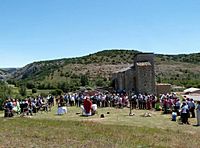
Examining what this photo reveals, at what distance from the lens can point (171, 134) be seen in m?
21.7

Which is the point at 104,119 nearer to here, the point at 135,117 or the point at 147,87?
the point at 135,117

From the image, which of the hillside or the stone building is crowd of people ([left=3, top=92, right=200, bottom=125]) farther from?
the hillside

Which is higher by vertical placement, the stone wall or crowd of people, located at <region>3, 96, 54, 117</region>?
the stone wall

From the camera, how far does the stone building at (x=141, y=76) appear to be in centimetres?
5519

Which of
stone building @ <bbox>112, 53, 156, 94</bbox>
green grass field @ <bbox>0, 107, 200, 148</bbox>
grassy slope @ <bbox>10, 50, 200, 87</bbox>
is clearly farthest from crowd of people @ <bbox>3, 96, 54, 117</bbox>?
grassy slope @ <bbox>10, 50, 200, 87</bbox>

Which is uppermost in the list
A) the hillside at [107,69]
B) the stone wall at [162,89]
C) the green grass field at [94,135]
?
the hillside at [107,69]

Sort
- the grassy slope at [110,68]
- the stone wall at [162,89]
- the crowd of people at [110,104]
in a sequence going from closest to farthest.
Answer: the crowd of people at [110,104]
the stone wall at [162,89]
the grassy slope at [110,68]

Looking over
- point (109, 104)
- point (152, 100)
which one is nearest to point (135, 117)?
point (152, 100)

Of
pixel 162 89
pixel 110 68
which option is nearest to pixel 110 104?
pixel 162 89

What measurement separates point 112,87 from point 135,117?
38.2 metres

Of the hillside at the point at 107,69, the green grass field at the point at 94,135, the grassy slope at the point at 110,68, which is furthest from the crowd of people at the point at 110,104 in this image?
the grassy slope at the point at 110,68

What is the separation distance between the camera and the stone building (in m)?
55.2

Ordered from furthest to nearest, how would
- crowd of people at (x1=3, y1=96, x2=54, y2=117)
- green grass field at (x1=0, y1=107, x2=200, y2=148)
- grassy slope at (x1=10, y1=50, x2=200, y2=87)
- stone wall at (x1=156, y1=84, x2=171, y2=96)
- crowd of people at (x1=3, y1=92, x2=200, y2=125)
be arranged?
1. grassy slope at (x1=10, y1=50, x2=200, y2=87)
2. stone wall at (x1=156, y1=84, x2=171, y2=96)
3. crowd of people at (x1=3, y1=96, x2=54, y2=117)
4. crowd of people at (x1=3, y1=92, x2=200, y2=125)
5. green grass field at (x1=0, y1=107, x2=200, y2=148)

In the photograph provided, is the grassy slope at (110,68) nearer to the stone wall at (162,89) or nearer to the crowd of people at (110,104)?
the stone wall at (162,89)
